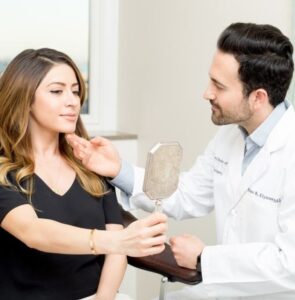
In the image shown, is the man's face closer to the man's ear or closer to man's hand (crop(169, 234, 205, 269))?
the man's ear

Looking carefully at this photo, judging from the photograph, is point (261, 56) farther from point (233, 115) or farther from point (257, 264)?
point (257, 264)

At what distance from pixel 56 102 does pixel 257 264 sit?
73cm

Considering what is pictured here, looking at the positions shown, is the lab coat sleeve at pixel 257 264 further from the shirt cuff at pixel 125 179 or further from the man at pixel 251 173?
the shirt cuff at pixel 125 179

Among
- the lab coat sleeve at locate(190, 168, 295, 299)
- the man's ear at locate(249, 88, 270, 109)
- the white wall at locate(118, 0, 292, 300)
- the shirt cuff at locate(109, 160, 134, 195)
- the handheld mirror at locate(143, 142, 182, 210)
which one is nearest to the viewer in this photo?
the handheld mirror at locate(143, 142, 182, 210)

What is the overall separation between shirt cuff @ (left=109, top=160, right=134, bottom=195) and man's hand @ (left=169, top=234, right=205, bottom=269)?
310 mm

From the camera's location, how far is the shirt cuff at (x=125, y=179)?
5.67ft

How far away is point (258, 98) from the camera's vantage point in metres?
1.55

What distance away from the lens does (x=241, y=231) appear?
157 cm

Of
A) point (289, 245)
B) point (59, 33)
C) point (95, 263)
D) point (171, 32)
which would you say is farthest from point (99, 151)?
point (59, 33)

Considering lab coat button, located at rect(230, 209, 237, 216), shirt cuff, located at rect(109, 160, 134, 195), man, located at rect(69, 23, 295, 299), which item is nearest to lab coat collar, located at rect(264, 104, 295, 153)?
man, located at rect(69, 23, 295, 299)

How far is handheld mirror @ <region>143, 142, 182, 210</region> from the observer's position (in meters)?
1.01

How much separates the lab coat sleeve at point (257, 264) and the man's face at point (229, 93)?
0.23 meters

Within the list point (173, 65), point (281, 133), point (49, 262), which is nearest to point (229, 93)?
point (281, 133)

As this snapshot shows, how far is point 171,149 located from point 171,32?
58.3 inches
